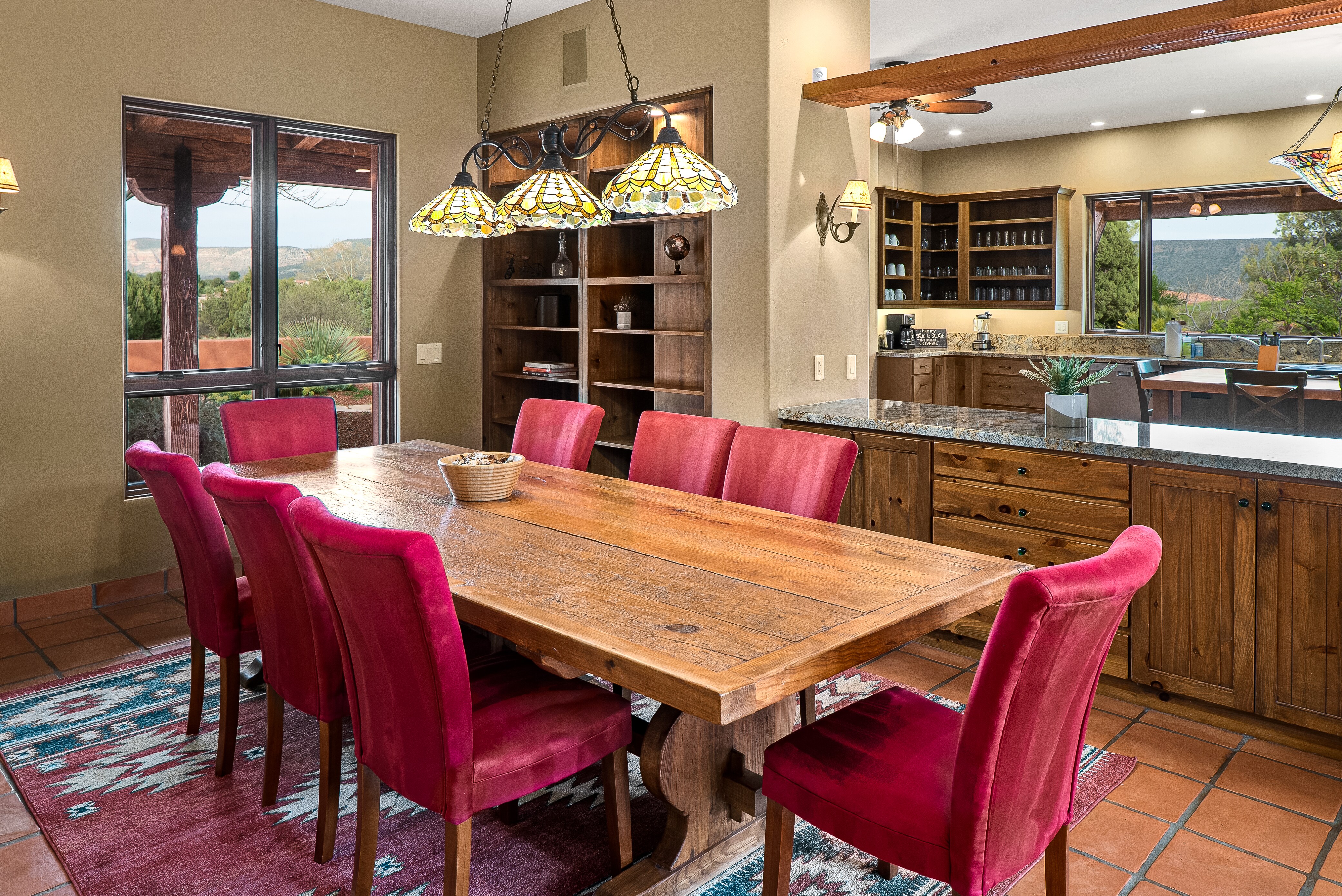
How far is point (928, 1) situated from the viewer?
15.4ft

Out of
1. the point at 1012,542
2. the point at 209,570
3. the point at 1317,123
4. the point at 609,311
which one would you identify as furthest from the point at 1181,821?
the point at 1317,123

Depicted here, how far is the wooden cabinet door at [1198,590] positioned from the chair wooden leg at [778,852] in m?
1.87

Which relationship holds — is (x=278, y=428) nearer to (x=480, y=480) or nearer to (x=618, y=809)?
(x=480, y=480)

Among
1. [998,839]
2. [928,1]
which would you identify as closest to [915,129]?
[928,1]

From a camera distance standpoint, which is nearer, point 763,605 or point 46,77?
point 763,605

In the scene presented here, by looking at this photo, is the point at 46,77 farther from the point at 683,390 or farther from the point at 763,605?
the point at 763,605

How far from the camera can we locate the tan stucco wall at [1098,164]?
7297 mm

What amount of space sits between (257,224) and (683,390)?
7.66 ft

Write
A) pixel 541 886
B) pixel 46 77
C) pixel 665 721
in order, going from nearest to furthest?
pixel 665 721
pixel 541 886
pixel 46 77

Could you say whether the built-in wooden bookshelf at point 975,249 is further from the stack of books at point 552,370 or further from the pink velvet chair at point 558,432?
the pink velvet chair at point 558,432

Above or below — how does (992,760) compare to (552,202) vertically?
below

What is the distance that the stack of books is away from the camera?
210 inches

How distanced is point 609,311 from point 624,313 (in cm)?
16

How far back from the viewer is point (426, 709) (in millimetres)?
1770
